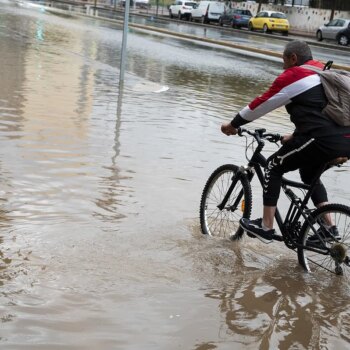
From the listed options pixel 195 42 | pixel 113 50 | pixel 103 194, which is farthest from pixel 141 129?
pixel 195 42

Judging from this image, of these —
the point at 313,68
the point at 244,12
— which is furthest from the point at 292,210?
the point at 244,12

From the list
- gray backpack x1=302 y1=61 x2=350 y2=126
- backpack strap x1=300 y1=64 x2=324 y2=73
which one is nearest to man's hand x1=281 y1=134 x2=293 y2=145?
gray backpack x1=302 y1=61 x2=350 y2=126

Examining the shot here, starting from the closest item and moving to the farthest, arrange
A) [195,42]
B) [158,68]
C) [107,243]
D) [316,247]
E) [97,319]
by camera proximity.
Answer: [97,319] → [316,247] → [107,243] → [158,68] → [195,42]

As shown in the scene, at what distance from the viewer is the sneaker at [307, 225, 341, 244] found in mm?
4449

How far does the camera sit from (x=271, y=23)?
149ft

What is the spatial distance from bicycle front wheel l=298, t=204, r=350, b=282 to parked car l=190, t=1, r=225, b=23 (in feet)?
165

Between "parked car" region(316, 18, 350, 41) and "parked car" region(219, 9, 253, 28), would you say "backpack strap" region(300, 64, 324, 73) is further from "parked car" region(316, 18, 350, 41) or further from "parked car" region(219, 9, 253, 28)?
"parked car" region(219, 9, 253, 28)

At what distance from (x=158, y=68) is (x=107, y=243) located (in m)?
13.3

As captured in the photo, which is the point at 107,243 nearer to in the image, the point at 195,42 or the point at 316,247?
the point at 316,247

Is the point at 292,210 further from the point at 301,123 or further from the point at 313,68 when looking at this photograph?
the point at 313,68

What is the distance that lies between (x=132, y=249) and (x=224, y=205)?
92 centimetres

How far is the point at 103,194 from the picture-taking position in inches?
243

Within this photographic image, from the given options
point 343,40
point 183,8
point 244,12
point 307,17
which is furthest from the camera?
point 183,8

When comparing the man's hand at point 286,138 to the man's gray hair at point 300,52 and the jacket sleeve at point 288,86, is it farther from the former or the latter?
the man's gray hair at point 300,52
